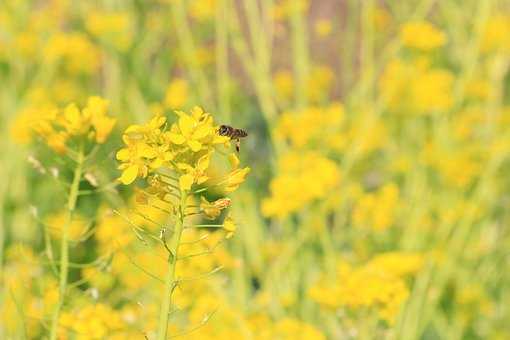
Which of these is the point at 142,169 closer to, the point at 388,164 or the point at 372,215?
the point at 372,215

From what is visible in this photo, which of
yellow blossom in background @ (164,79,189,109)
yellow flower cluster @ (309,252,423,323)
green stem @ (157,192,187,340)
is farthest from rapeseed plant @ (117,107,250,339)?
yellow blossom in background @ (164,79,189,109)

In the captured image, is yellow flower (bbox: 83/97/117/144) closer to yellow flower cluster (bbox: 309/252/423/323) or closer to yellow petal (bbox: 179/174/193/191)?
yellow petal (bbox: 179/174/193/191)

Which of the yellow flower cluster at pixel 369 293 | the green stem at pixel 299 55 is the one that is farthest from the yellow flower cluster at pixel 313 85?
the yellow flower cluster at pixel 369 293

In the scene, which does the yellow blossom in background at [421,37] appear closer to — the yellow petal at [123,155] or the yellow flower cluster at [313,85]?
the yellow flower cluster at [313,85]

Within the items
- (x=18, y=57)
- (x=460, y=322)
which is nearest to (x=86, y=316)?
(x=460, y=322)

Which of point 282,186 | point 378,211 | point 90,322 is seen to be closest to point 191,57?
point 282,186

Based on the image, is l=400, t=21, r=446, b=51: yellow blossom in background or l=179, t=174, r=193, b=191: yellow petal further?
l=400, t=21, r=446, b=51: yellow blossom in background

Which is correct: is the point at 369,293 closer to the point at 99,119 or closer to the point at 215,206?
the point at 99,119
